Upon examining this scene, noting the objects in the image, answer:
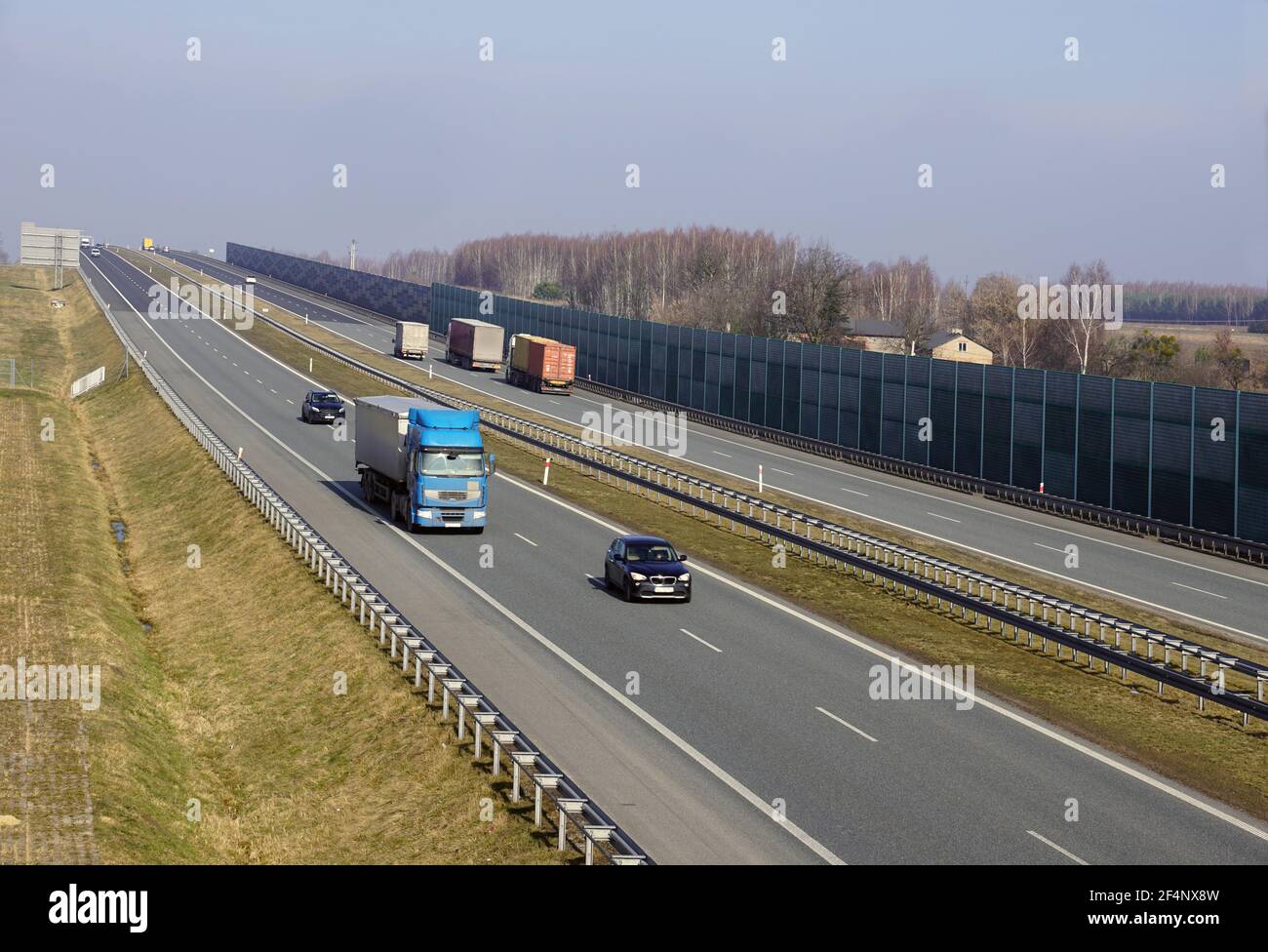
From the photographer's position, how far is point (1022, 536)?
4706 cm

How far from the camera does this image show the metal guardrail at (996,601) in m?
26.7

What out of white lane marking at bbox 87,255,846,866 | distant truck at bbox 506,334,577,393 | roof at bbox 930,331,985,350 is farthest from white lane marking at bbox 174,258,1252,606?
roof at bbox 930,331,985,350

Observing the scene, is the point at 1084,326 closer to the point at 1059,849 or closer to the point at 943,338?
the point at 943,338

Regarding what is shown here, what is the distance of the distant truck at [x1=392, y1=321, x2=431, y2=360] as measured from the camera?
104 metres

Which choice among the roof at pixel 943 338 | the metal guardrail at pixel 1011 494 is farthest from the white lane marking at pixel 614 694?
the roof at pixel 943 338

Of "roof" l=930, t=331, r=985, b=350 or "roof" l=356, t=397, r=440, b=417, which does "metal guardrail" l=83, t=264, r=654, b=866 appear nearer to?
"roof" l=356, t=397, r=440, b=417

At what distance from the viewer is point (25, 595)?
122ft

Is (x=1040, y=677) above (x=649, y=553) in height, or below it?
below

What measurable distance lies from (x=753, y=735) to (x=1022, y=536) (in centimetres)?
2635

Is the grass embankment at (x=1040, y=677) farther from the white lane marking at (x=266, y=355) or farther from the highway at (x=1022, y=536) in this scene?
the white lane marking at (x=266, y=355)

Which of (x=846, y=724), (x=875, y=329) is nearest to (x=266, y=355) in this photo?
(x=875, y=329)

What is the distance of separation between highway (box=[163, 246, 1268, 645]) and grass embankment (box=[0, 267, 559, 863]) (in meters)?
20.0
